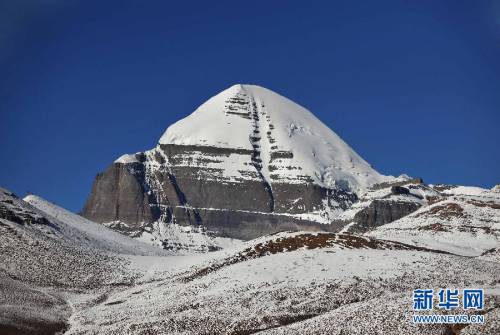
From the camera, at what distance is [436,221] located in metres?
157

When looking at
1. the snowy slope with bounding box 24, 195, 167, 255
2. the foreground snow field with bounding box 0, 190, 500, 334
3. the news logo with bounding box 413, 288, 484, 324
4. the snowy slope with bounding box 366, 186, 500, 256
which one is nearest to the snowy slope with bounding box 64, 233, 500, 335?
the foreground snow field with bounding box 0, 190, 500, 334

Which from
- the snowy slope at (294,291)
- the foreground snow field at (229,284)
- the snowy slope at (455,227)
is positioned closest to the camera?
the snowy slope at (294,291)

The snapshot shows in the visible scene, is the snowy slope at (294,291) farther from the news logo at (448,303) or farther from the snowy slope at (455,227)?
the snowy slope at (455,227)

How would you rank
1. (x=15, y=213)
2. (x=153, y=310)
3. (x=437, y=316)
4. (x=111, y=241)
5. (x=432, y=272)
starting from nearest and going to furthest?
1. (x=437, y=316)
2. (x=153, y=310)
3. (x=432, y=272)
4. (x=15, y=213)
5. (x=111, y=241)

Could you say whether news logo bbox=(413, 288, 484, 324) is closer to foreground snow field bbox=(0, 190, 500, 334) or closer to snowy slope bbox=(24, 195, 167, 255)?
foreground snow field bbox=(0, 190, 500, 334)

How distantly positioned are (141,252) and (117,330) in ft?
275

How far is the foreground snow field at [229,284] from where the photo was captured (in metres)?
63.0

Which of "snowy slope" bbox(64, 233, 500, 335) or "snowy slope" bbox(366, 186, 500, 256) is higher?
"snowy slope" bbox(366, 186, 500, 256)

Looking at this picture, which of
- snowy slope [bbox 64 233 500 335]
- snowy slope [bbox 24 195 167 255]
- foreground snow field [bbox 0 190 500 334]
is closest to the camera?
snowy slope [bbox 64 233 500 335]

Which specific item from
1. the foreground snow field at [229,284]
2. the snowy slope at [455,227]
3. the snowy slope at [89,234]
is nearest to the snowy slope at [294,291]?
the foreground snow field at [229,284]

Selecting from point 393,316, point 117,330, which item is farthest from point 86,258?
point 393,316

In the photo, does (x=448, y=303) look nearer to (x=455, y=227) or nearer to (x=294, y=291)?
(x=294, y=291)

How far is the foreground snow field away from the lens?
207 feet

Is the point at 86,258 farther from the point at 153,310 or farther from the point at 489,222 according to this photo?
the point at 489,222
